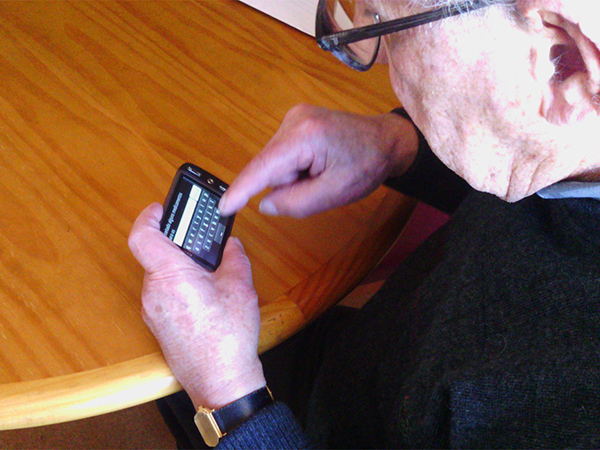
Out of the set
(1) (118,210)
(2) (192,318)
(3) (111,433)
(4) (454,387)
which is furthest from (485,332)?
(3) (111,433)

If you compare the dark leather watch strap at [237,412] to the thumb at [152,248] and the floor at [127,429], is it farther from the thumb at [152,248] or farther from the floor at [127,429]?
the floor at [127,429]

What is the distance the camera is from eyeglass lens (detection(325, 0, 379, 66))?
0.48 metres

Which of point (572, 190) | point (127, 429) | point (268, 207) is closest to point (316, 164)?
point (268, 207)

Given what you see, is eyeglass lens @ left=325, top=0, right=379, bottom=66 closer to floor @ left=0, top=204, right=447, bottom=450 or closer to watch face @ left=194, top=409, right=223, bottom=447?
watch face @ left=194, top=409, right=223, bottom=447

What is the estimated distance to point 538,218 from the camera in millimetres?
574

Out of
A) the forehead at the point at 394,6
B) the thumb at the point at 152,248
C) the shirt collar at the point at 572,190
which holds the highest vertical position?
the forehead at the point at 394,6

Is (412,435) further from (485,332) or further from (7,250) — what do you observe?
(7,250)

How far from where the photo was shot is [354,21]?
51 centimetres

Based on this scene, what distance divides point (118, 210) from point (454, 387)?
1.52 ft

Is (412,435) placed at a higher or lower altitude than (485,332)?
lower

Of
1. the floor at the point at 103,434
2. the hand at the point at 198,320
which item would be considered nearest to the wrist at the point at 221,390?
the hand at the point at 198,320

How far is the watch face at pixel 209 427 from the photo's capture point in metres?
0.51

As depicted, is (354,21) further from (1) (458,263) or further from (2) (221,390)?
(2) (221,390)

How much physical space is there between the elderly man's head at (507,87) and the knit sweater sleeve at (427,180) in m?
0.21
